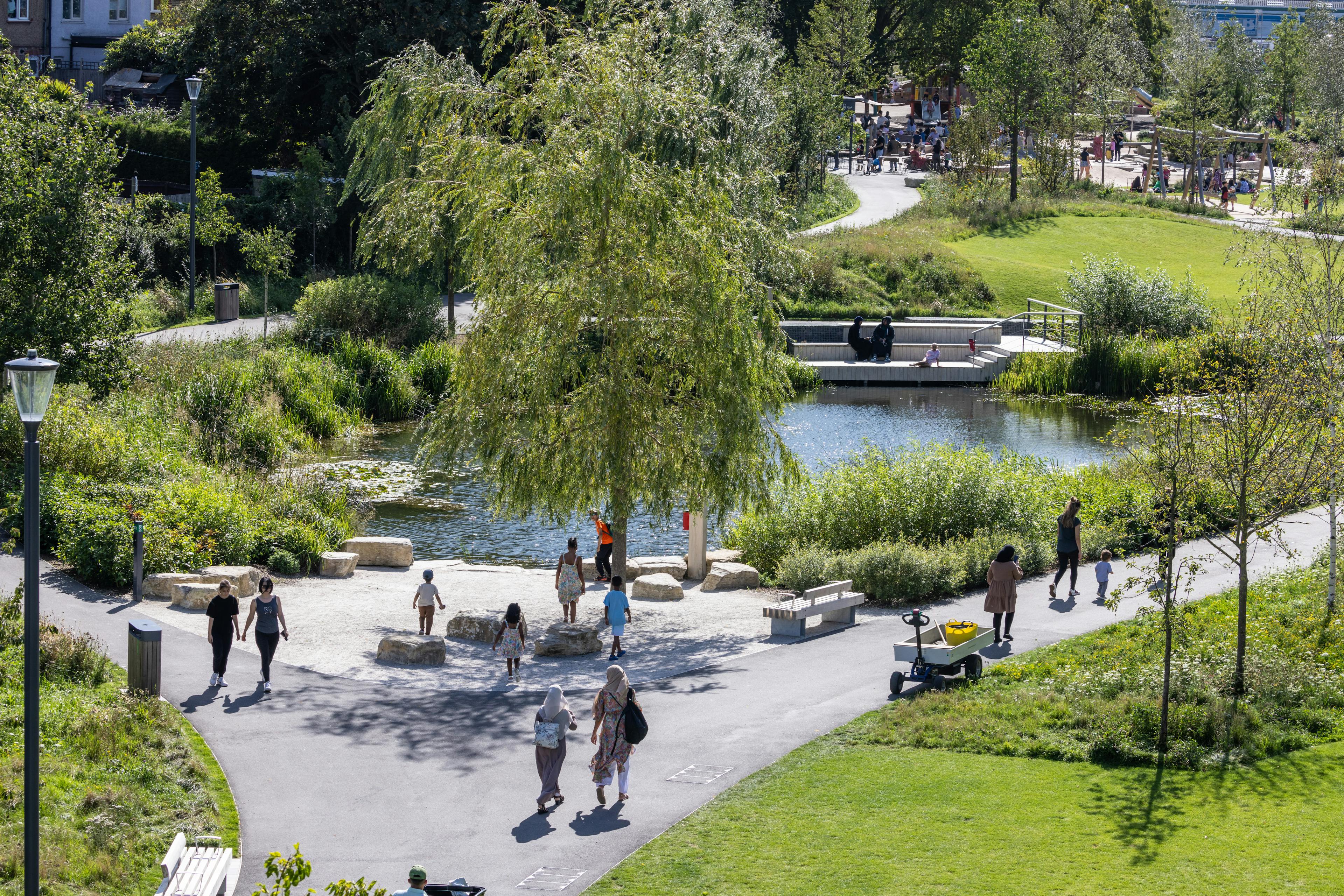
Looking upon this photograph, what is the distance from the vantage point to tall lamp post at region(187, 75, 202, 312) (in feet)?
128

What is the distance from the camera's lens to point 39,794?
1155 centimetres

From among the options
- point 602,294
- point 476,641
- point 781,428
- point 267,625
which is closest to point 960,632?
point 602,294

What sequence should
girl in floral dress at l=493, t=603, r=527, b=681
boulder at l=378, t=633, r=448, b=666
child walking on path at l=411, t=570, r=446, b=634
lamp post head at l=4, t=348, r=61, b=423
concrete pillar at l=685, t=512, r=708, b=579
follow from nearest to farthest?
lamp post head at l=4, t=348, r=61, b=423 → girl in floral dress at l=493, t=603, r=527, b=681 → boulder at l=378, t=633, r=448, b=666 → child walking on path at l=411, t=570, r=446, b=634 → concrete pillar at l=685, t=512, r=708, b=579

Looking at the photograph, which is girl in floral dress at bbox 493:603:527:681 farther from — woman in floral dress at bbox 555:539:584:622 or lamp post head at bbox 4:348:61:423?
lamp post head at bbox 4:348:61:423

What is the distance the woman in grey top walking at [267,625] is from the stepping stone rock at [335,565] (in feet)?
19.2

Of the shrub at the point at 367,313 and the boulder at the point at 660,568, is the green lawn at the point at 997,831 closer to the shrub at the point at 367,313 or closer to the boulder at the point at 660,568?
the boulder at the point at 660,568

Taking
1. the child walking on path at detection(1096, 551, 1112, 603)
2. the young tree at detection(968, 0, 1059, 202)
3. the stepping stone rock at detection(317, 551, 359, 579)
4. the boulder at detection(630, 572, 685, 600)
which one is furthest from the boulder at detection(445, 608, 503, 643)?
the young tree at detection(968, 0, 1059, 202)

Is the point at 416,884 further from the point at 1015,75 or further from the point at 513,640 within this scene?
the point at 1015,75

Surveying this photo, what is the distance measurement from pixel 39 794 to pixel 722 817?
5.81 metres

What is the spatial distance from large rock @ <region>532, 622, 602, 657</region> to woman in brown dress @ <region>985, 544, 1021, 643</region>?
17.1 feet

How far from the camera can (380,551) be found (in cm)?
2338

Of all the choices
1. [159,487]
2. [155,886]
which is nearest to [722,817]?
[155,886]

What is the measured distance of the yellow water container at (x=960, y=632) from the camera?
16375 millimetres

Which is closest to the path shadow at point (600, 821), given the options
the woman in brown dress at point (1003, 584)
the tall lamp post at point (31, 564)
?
the tall lamp post at point (31, 564)
